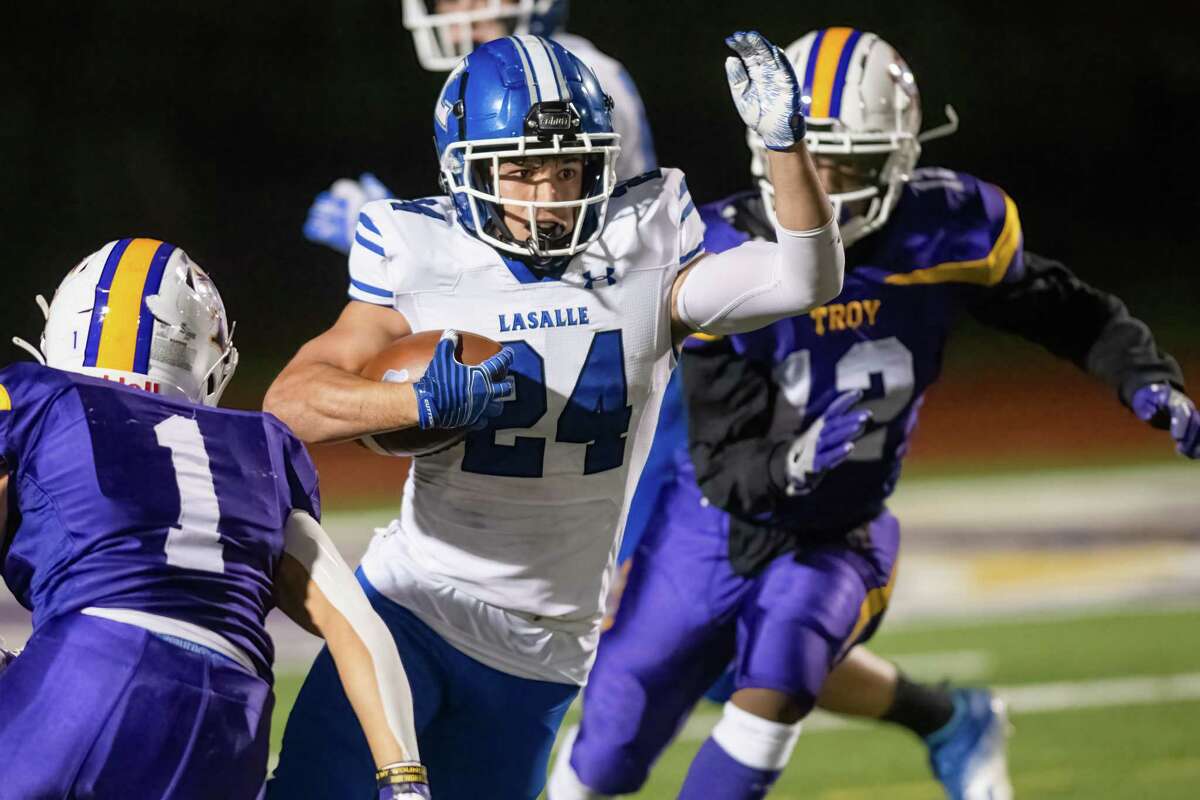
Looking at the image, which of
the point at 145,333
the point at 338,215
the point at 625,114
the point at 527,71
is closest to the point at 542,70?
the point at 527,71

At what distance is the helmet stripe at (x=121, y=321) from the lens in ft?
7.79

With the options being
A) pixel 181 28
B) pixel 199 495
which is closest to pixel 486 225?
pixel 199 495

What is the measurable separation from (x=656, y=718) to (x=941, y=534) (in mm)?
3493

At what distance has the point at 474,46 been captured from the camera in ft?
15.9

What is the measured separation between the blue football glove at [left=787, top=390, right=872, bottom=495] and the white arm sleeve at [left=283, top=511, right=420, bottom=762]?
1.12 m

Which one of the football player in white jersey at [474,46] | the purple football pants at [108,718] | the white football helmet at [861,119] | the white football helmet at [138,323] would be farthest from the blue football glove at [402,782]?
the football player in white jersey at [474,46]

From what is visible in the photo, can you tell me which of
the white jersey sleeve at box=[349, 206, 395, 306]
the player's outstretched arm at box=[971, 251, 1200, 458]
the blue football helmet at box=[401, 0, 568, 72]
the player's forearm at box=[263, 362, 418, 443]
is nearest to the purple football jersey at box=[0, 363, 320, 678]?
the player's forearm at box=[263, 362, 418, 443]

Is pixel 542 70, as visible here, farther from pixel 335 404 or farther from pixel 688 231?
pixel 335 404

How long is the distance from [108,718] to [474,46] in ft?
9.88

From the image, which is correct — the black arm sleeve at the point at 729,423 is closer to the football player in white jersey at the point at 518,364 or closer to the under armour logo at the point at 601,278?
the football player in white jersey at the point at 518,364

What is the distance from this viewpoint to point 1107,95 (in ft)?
32.4

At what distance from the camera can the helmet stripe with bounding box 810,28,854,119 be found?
3.52 m

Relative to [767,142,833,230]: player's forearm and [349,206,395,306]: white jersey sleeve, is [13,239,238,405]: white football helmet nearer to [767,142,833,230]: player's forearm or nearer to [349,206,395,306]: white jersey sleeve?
[349,206,395,306]: white jersey sleeve

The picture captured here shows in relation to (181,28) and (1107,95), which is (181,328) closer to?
(181,28)
